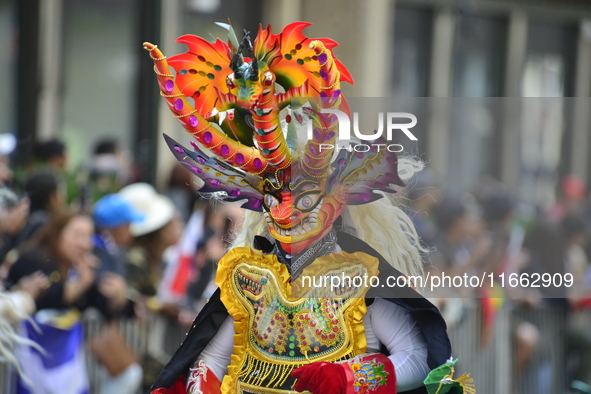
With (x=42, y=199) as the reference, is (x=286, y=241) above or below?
above

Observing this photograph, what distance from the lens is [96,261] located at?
506 cm

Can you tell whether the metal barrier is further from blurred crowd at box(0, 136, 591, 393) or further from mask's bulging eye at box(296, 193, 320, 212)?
mask's bulging eye at box(296, 193, 320, 212)

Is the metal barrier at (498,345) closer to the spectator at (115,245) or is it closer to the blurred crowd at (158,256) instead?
the blurred crowd at (158,256)

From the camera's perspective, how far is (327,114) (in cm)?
266

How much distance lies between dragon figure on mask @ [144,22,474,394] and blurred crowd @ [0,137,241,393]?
136 centimetres

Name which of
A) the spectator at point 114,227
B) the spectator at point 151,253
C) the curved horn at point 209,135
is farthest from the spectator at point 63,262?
the curved horn at point 209,135

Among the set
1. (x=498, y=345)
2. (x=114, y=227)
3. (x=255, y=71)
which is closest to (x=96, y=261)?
(x=114, y=227)

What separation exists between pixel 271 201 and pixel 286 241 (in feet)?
0.48

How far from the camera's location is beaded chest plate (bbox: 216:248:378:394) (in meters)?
2.80

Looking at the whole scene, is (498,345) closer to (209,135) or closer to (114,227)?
(114,227)

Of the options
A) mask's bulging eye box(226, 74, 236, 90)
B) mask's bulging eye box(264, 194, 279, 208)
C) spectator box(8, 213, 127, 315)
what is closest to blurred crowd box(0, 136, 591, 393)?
spectator box(8, 213, 127, 315)

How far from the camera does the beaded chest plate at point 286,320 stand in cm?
280

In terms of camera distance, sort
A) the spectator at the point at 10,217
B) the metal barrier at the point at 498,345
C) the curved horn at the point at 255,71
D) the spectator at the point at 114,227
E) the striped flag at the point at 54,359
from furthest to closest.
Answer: the metal barrier at the point at 498,345 → the spectator at the point at 114,227 → the spectator at the point at 10,217 → the striped flag at the point at 54,359 → the curved horn at the point at 255,71

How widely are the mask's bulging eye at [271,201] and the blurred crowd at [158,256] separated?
1.04m
